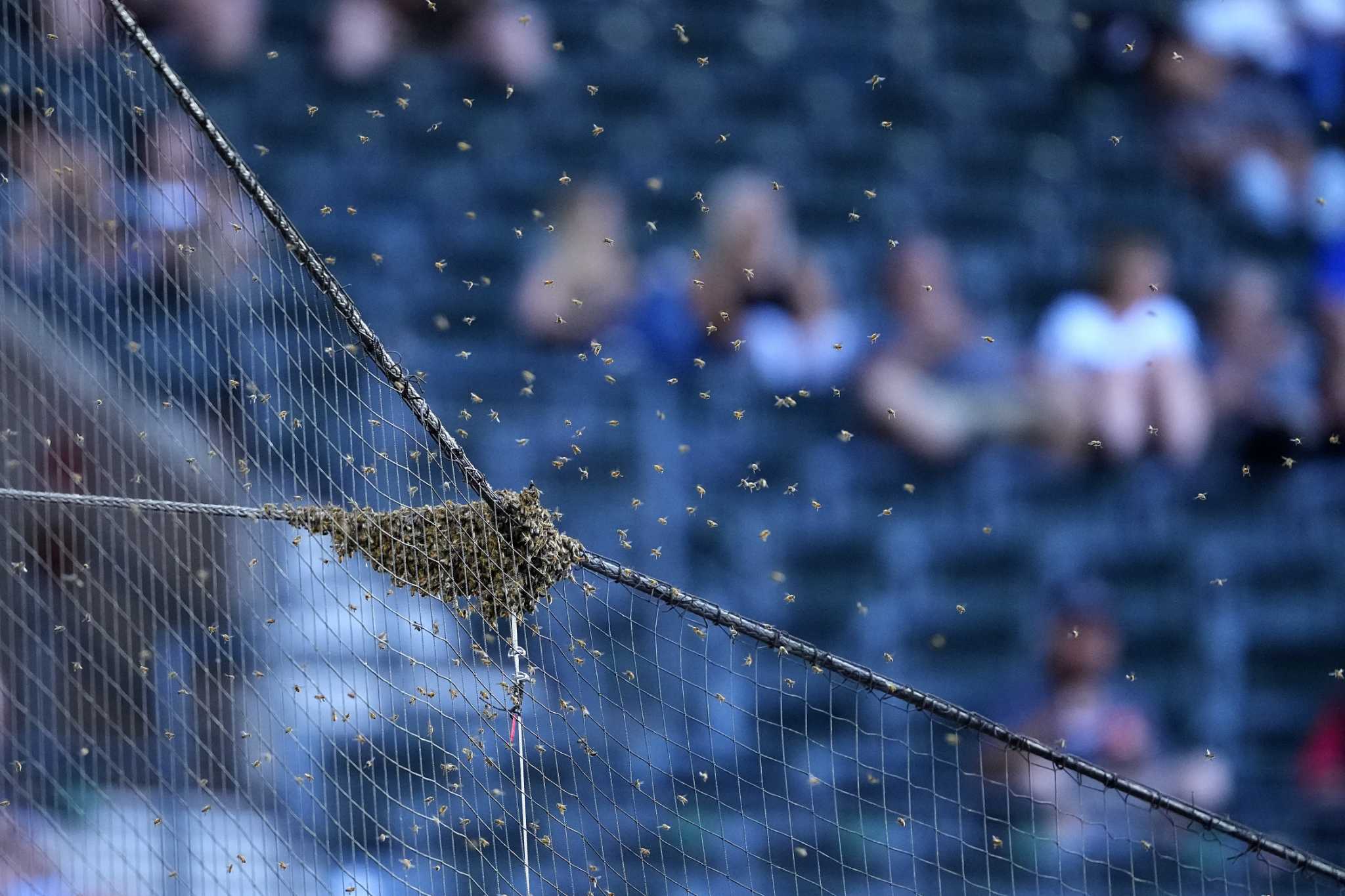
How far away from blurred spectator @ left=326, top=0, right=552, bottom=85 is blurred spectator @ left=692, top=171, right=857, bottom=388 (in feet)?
2.50

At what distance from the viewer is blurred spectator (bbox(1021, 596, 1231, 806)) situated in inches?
180

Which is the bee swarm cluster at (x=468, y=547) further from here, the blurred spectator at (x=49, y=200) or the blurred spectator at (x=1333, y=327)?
the blurred spectator at (x=1333, y=327)

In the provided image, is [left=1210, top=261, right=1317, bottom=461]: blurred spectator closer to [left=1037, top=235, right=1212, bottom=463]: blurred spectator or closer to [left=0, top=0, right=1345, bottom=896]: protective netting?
[left=1037, top=235, right=1212, bottom=463]: blurred spectator

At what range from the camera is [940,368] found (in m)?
4.75

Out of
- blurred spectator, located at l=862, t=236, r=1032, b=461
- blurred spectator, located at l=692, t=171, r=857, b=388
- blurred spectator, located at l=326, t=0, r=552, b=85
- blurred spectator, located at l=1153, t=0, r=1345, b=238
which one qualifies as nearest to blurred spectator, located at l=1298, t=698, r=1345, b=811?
blurred spectator, located at l=862, t=236, r=1032, b=461

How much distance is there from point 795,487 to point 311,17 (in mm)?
2214

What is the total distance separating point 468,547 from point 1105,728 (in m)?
2.67

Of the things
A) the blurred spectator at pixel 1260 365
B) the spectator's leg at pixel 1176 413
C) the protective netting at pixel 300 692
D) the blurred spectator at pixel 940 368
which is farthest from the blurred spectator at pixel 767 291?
the blurred spectator at pixel 1260 365

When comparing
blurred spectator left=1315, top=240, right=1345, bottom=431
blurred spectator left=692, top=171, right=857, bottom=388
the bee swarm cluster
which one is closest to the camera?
the bee swarm cluster

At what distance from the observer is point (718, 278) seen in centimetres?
467

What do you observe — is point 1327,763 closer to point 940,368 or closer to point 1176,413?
point 1176,413

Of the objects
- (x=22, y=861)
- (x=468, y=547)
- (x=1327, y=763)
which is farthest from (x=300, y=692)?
(x=1327, y=763)

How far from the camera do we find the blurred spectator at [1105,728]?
4.58 m

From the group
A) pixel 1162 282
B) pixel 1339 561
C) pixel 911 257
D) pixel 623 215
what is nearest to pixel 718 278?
pixel 623 215
